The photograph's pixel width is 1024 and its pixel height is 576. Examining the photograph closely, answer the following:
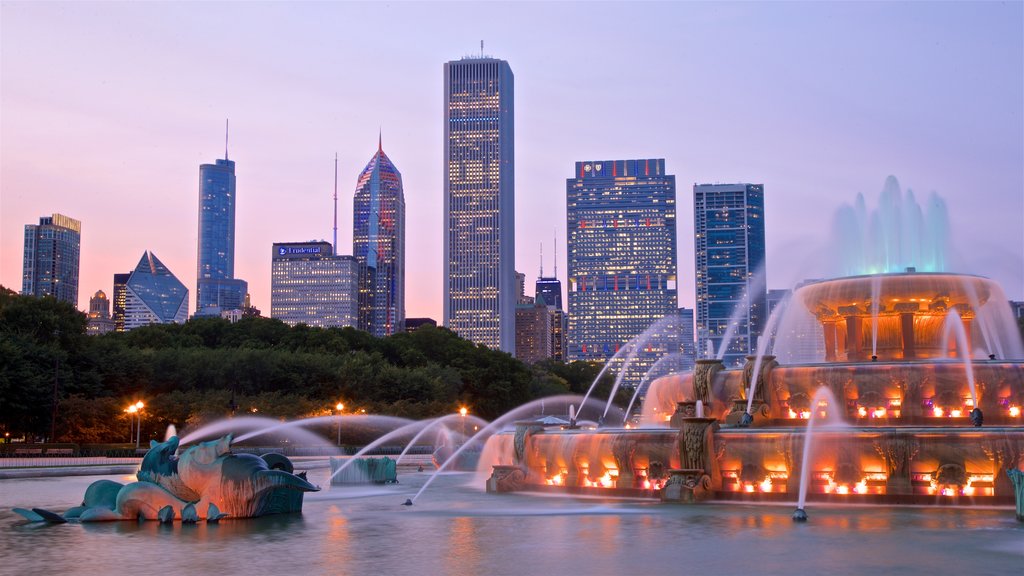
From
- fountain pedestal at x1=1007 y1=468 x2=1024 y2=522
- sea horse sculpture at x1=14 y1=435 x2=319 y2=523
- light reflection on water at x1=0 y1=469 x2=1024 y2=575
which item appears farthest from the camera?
sea horse sculpture at x1=14 y1=435 x2=319 y2=523

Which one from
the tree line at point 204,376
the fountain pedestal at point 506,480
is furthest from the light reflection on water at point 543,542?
the tree line at point 204,376

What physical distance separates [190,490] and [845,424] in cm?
1800

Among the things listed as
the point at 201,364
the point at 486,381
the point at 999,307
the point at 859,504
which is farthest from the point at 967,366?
the point at 486,381

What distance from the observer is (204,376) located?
84562 mm

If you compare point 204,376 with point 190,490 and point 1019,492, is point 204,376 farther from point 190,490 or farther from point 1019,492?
point 1019,492

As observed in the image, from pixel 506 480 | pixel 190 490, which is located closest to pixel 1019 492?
pixel 506 480

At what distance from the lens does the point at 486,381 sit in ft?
389

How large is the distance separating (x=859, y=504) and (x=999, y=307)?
56.4 feet

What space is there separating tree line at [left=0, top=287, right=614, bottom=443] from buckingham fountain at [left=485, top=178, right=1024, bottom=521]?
40059mm

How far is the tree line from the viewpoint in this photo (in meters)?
68.2

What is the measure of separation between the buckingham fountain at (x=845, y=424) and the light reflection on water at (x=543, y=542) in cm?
142

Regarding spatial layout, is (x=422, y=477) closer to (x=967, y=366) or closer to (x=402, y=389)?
(x=967, y=366)

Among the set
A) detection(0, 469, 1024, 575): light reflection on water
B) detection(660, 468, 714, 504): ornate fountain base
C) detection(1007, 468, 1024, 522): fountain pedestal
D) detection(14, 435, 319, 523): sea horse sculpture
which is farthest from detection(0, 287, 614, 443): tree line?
detection(1007, 468, 1024, 522): fountain pedestal

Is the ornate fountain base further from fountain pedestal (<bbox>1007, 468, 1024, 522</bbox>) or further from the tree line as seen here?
the tree line
